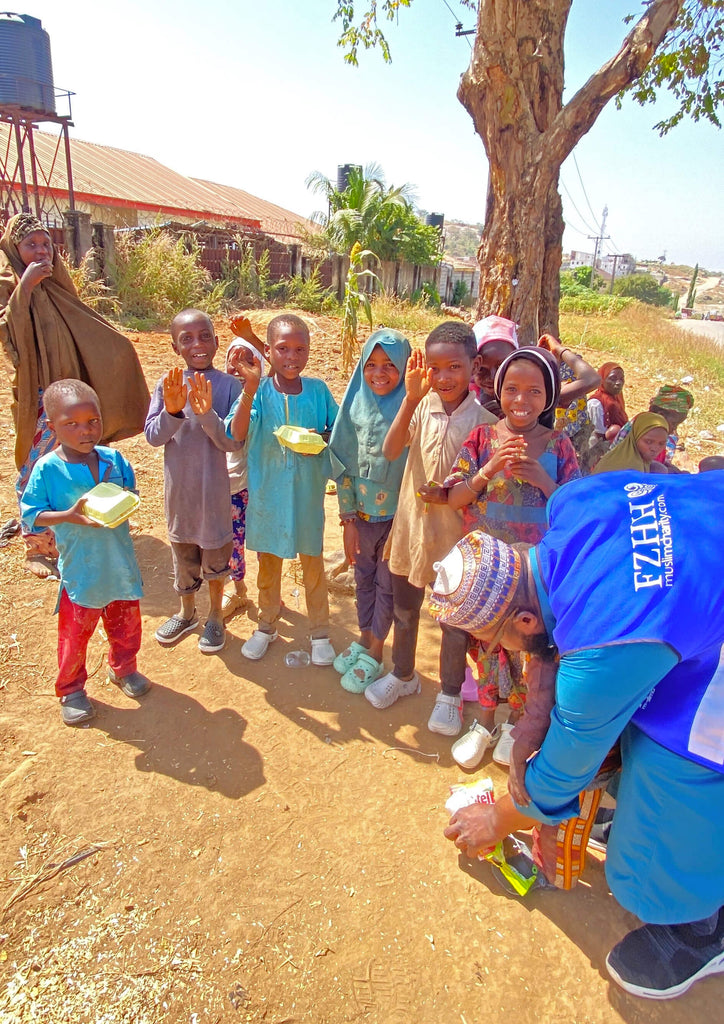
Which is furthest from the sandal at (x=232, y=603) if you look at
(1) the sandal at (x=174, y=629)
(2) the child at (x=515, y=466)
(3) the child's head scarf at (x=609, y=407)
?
(3) the child's head scarf at (x=609, y=407)

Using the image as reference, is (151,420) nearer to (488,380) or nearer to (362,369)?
(362,369)

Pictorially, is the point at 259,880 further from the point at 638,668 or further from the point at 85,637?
the point at 638,668

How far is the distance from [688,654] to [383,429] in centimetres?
151

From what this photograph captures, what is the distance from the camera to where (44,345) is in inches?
134

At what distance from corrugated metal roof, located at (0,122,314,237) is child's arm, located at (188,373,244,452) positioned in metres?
16.9

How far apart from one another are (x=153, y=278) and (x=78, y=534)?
32.2 ft

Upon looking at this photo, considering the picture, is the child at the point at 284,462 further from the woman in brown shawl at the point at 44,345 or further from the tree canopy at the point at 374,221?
the tree canopy at the point at 374,221

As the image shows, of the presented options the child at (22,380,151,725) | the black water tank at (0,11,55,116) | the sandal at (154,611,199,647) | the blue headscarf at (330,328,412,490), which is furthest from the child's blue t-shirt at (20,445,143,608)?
the black water tank at (0,11,55,116)

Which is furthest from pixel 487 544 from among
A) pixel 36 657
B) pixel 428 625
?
pixel 36 657

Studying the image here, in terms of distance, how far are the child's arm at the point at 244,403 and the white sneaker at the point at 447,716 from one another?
57.2 inches

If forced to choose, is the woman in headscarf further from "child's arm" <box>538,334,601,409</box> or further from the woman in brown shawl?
the woman in brown shawl

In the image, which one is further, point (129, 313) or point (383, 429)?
point (129, 313)

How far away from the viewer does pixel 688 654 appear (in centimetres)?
125

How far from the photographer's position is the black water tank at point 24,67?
1085 centimetres
